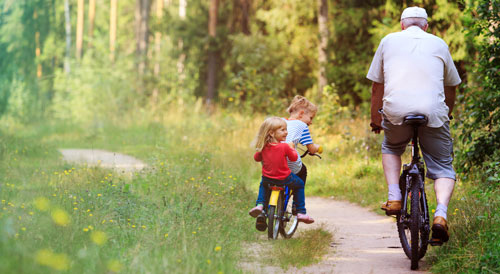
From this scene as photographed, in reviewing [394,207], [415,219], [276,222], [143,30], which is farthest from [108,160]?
[143,30]

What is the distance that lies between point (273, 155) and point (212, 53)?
21610 mm

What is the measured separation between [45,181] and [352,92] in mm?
13970

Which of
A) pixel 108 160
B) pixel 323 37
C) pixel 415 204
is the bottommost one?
pixel 108 160

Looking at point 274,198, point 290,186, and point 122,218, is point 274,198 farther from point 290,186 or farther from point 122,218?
point 122,218

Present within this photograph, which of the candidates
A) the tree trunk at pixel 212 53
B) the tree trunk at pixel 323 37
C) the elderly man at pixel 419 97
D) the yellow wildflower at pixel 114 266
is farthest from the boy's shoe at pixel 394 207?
the tree trunk at pixel 212 53

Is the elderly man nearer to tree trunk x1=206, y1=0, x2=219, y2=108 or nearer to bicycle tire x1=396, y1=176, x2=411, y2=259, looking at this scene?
bicycle tire x1=396, y1=176, x2=411, y2=259

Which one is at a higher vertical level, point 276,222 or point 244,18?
point 244,18

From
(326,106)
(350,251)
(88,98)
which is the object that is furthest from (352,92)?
(350,251)

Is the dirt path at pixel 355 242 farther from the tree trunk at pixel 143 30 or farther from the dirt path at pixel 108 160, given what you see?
the tree trunk at pixel 143 30

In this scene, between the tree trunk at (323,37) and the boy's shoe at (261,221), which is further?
the tree trunk at (323,37)

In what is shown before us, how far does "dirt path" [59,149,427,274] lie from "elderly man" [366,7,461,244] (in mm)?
572

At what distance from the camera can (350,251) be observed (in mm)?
6168

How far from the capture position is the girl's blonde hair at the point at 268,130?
6031 millimetres

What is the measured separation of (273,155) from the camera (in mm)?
6102
